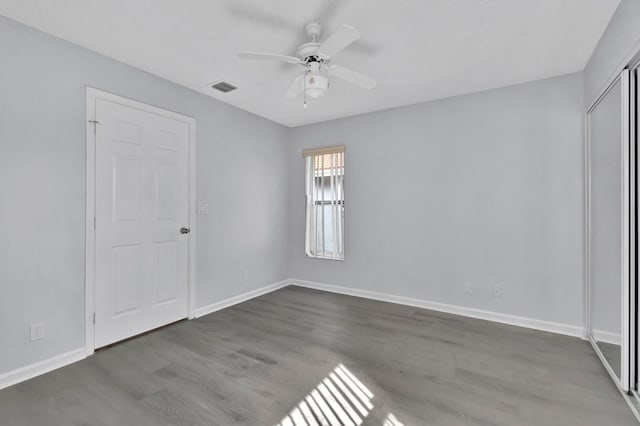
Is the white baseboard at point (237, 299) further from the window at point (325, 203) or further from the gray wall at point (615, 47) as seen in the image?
the gray wall at point (615, 47)

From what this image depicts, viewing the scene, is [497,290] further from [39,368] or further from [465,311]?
[39,368]

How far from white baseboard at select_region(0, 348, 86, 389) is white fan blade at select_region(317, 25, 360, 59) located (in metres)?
3.00

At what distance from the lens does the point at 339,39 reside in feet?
5.99

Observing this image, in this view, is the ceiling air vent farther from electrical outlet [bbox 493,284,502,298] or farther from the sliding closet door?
electrical outlet [bbox 493,284,502,298]

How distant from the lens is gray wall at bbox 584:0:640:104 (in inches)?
70.7

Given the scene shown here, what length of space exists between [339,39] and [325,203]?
2.89m

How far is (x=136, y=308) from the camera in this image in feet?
9.49

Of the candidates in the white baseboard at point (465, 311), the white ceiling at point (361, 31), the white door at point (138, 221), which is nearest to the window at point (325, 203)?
the white baseboard at point (465, 311)

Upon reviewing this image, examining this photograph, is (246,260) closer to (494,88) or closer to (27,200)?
(27,200)

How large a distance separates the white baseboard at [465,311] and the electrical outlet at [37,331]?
10.3 ft

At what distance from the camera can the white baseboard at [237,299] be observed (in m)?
3.52

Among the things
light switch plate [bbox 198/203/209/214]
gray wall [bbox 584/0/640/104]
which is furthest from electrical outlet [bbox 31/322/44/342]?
gray wall [bbox 584/0/640/104]

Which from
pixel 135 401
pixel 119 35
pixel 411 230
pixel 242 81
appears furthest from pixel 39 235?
pixel 411 230

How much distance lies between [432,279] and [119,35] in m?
3.92
